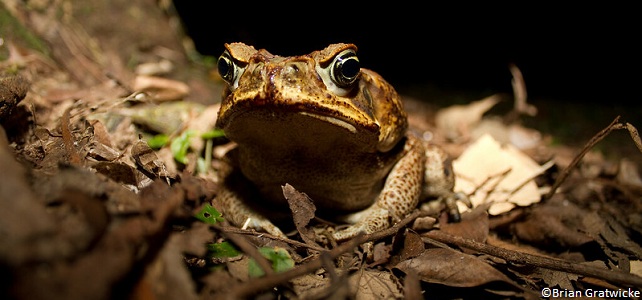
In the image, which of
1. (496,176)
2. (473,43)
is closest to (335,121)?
(496,176)

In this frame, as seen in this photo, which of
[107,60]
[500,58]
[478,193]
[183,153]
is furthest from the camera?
[500,58]

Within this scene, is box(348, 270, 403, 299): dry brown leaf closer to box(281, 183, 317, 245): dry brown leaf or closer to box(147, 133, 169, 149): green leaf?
box(281, 183, 317, 245): dry brown leaf

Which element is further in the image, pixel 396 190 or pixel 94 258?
pixel 396 190

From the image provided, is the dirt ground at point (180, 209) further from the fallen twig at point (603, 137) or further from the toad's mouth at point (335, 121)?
the toad's mouth at point (335, 121)

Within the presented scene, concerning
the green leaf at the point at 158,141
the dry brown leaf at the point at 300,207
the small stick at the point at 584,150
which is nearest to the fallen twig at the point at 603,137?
the small stick at the point at 584,150

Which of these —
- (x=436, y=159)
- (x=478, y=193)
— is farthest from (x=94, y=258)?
(x=478, y=193)

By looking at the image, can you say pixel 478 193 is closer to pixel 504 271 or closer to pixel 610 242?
pixel 610 242
